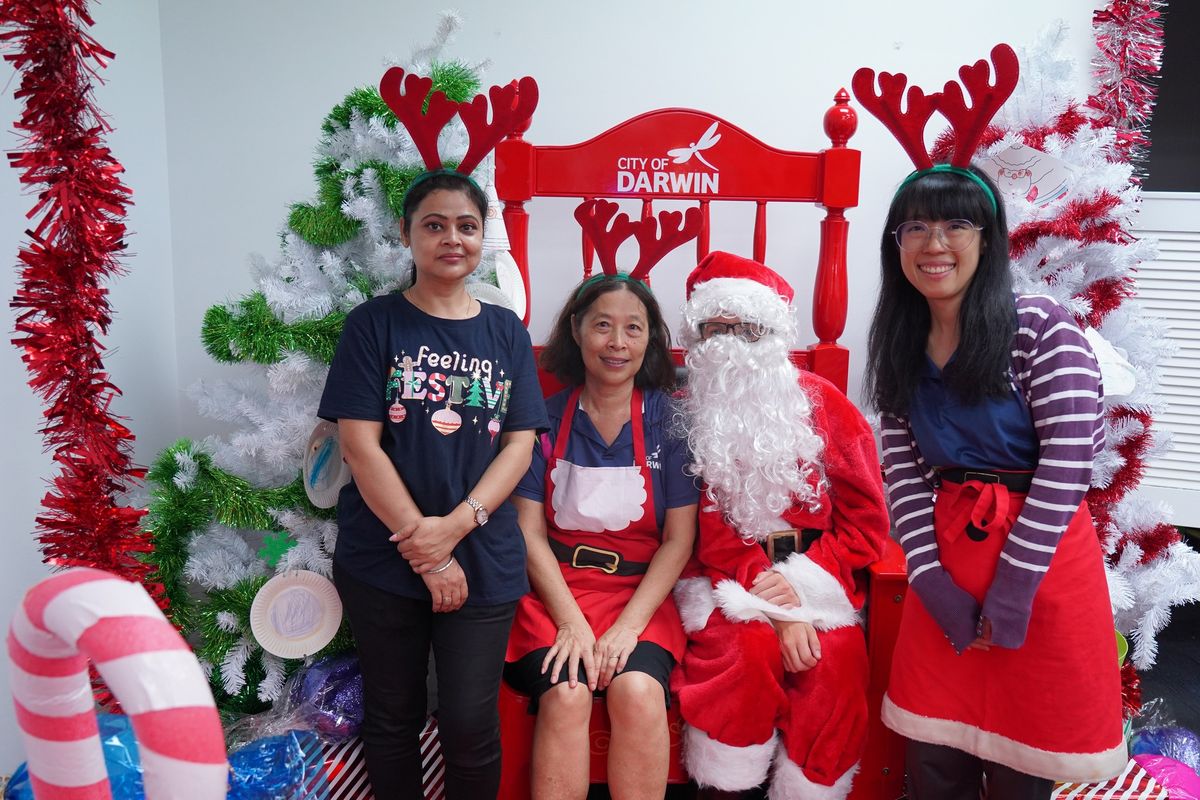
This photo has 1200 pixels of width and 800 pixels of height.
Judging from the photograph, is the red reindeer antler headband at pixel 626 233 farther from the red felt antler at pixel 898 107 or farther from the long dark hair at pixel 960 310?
the long dark hair at pixel 960 310

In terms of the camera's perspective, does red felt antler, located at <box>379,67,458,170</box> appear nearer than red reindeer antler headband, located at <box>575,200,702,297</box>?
Yes

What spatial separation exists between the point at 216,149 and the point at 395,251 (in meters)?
1.11

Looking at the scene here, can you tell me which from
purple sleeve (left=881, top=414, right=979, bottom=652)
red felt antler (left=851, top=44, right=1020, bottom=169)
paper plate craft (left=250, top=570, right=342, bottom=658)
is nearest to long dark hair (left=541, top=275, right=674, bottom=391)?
purple sleeve (left=881, top=414, right=979, bottom=652)

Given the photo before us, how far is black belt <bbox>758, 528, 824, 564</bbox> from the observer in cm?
209

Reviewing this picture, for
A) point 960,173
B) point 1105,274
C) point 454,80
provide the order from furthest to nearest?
point 1105,274 → point 454,80 → point 960,173

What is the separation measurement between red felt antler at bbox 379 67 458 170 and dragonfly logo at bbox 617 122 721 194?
0.72m

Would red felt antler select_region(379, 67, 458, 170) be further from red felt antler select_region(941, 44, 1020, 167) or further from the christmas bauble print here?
red felt antler select_region(941, 44, 1020, 167)

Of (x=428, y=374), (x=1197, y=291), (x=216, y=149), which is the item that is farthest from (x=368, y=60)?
(x=1197, y=291)

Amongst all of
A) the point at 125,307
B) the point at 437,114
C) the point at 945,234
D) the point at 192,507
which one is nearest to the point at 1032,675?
the point at 945,234

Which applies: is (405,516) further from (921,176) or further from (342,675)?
(921,176)

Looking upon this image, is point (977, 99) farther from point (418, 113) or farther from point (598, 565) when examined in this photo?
point (598, 565)

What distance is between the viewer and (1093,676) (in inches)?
61.2

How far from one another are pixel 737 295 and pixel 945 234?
2.03 ft

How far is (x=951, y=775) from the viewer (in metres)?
1.71
